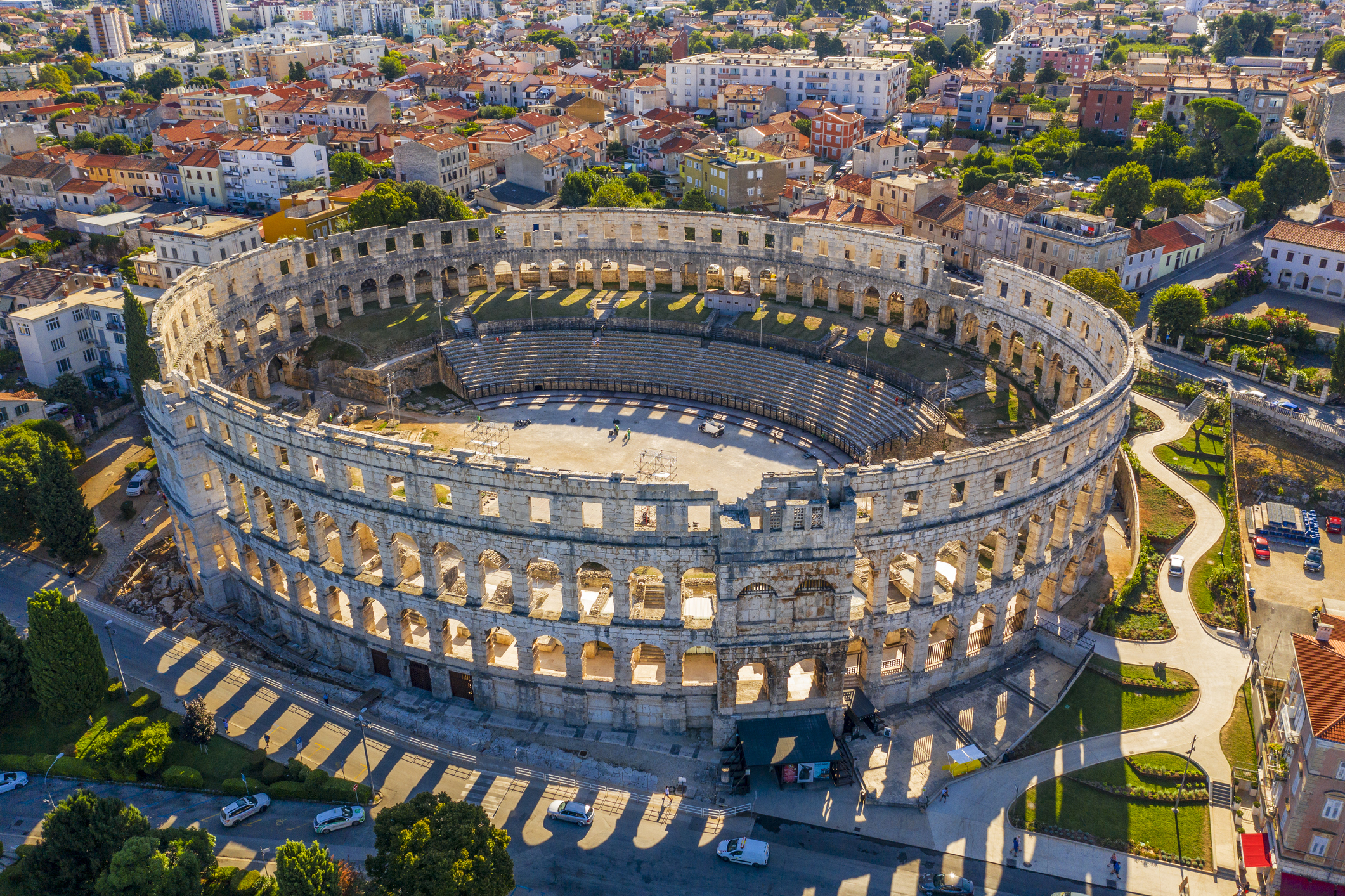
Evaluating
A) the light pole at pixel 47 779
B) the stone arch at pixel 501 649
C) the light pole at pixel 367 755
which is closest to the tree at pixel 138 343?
the light pole at pixel 47 779

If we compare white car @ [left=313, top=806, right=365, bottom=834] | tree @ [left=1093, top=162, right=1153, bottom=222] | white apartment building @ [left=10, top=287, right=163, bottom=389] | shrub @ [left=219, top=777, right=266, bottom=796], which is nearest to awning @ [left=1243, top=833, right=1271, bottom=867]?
white car @ [left=313, top=806, right=365, bottom=834]

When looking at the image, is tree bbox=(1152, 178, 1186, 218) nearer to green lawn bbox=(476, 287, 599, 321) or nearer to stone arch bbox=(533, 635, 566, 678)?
green lawn bbox=(476, 287, 599, 321)

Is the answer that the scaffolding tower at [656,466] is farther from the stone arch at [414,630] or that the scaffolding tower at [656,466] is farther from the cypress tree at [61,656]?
the cypress tree at [61,656]

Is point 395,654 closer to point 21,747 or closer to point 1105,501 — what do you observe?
point 21,747

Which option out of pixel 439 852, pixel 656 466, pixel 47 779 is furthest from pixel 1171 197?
pixel 47 779

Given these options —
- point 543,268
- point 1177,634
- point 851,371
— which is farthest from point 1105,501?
point 543,268

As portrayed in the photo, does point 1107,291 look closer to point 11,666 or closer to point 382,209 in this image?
point 382,209
